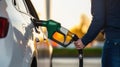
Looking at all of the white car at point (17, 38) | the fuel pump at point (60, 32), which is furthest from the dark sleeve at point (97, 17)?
the white car at point (17, 38)

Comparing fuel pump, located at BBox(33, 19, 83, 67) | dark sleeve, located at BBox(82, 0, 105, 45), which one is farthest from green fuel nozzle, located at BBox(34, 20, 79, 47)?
dark sleeve, located at BBox(82, 0, 105, 45)

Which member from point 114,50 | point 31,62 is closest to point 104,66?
point 114,50

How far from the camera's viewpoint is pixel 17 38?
19.4ft

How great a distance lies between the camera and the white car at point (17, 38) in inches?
225

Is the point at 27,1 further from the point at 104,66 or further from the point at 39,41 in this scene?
the point at 104,66

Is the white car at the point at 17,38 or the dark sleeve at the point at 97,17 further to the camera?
the dark sleeve at the point at 97,17

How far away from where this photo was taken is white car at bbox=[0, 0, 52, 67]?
18.7 ft

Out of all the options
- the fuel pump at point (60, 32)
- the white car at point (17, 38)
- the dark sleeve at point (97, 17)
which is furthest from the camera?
the fuel pump at point (60, 32)

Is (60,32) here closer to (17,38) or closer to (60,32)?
(60,32)

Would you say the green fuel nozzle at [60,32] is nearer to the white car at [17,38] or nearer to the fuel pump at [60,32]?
the fuel pump at [60,32]

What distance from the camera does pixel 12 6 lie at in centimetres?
614

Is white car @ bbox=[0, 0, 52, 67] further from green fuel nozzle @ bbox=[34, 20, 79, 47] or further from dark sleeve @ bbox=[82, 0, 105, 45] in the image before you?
dark sleeve @ bbox=[82, 0, 105, 45]

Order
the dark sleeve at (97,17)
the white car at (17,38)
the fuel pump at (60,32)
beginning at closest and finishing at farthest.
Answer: the white car at (17,38) < the dark sleeve at (97,17) < the fuel pump at (60,32)

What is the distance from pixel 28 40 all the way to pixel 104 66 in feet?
2.45
